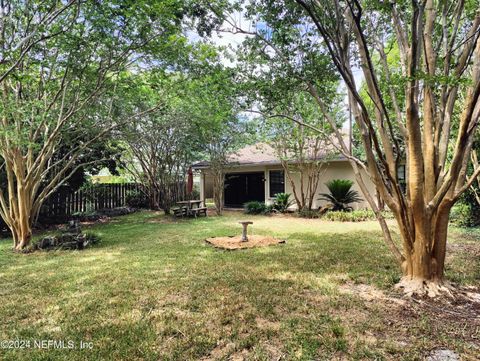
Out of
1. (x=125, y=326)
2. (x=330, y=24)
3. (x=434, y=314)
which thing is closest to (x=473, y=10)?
(x=330, y=24)

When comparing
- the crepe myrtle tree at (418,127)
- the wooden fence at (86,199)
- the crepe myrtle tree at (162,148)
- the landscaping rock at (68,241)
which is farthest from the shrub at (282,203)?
the crepe myrtle tree at (418,127)

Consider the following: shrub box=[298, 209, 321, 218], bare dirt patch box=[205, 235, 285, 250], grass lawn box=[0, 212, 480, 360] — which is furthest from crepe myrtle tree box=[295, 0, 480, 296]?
shrub box=[298, 209, 321, 218]

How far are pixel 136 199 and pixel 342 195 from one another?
1014 centimetres

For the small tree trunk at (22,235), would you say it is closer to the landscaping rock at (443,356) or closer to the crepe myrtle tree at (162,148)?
the crepe myrtle tree at (162,148)

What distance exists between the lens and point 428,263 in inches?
146

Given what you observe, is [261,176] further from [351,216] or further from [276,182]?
[351,216]

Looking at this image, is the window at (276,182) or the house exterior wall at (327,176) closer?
the house exterior wall at (327,176)

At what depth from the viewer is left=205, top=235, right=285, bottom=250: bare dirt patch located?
647 cm

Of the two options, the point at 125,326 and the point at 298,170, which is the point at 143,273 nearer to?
the point at 125,326

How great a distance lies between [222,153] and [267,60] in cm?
788

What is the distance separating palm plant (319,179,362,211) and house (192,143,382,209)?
0.74 metres

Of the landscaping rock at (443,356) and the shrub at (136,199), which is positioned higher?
the shrub at (136,199)

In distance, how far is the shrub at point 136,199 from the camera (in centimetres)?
1514

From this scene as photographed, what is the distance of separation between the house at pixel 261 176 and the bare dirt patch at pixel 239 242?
20.8 feet
